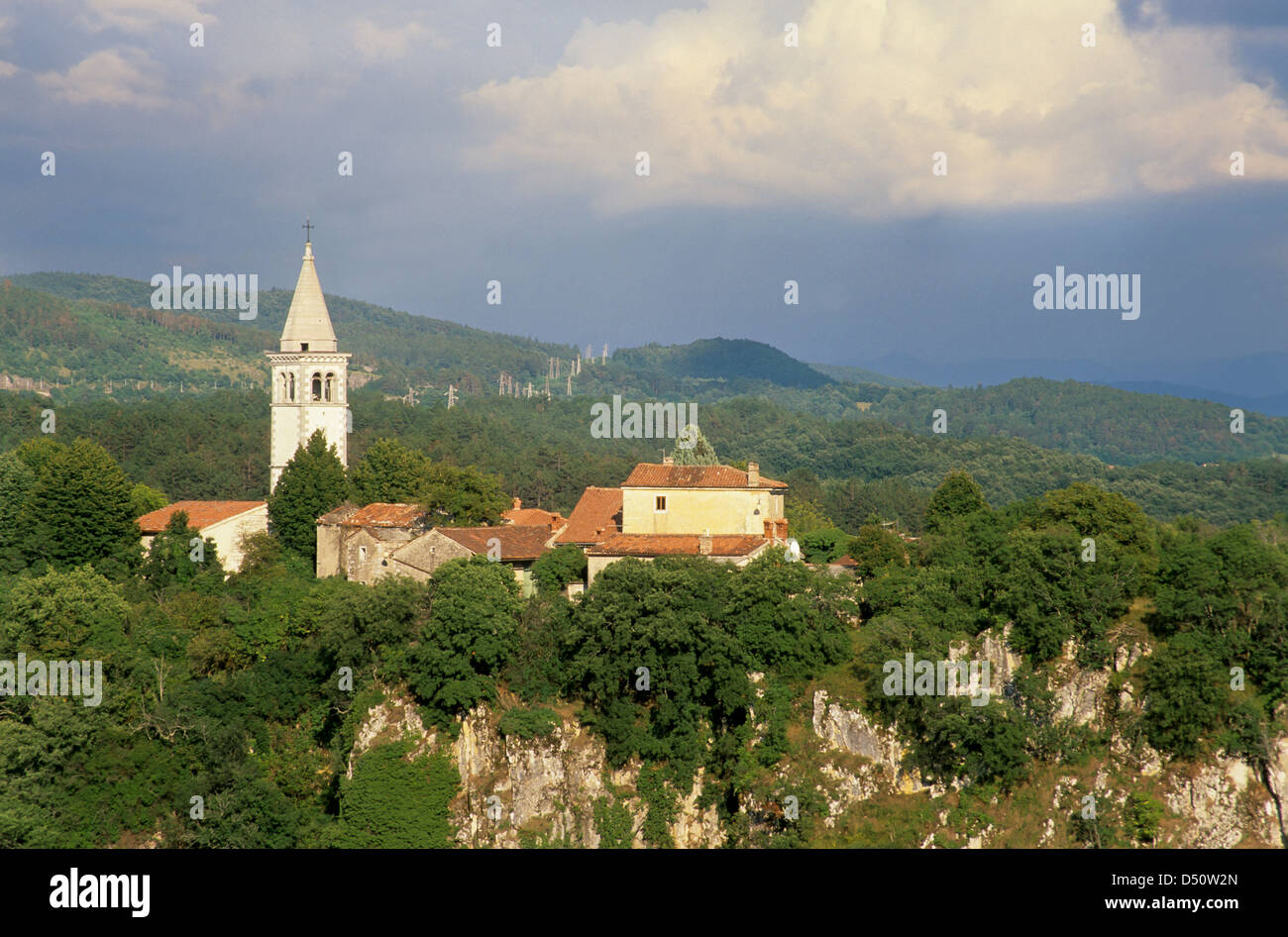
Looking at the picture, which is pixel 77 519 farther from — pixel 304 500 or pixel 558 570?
pixel 558 570

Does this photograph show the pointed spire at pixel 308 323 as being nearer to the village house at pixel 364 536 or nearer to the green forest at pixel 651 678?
the village house at pixel 364 536

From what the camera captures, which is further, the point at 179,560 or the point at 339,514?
the point at 339,514

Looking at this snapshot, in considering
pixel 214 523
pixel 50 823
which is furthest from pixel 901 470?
pixel 50 823

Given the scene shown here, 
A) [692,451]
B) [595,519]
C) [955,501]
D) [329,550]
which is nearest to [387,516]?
[329,550]

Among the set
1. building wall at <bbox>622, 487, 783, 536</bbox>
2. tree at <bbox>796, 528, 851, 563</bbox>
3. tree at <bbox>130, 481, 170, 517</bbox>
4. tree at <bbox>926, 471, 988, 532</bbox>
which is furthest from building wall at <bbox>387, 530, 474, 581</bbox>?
tree at <bbox>926, 471, 988, 532</bbox>

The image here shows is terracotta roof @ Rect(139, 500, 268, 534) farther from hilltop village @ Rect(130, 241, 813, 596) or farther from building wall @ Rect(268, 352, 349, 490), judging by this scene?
building wall @ Rect(268, 352, 349, 490)

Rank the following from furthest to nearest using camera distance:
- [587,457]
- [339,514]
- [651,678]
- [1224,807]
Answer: [587,457]
[339,514]
[651,678]
[1224,807]
